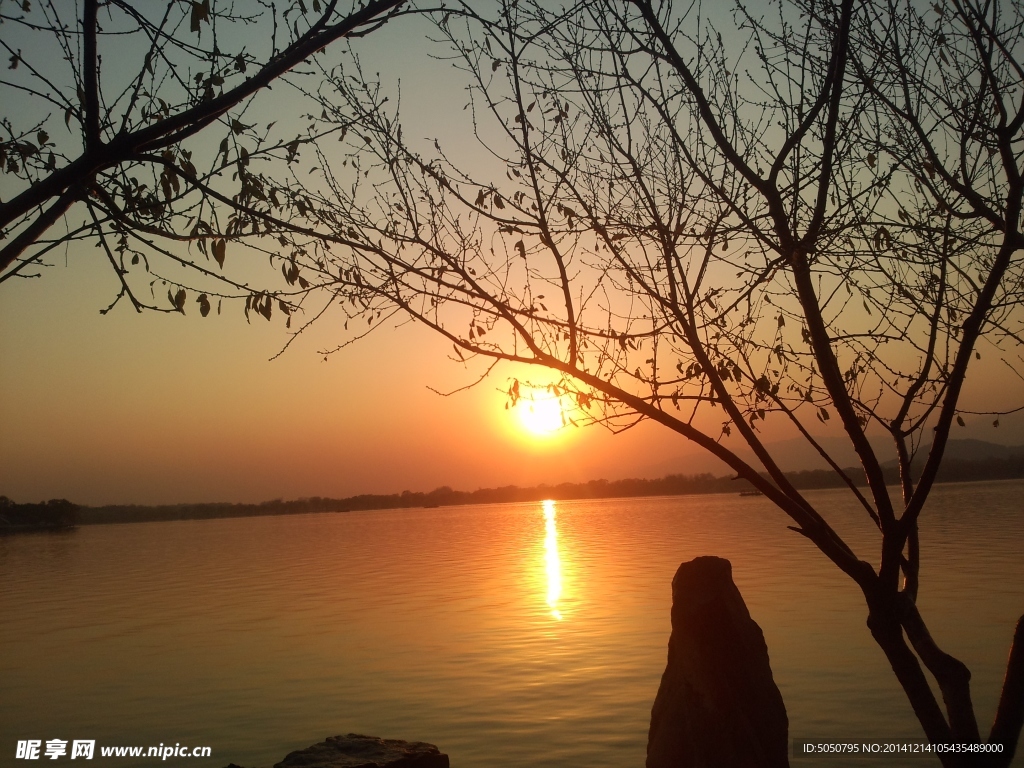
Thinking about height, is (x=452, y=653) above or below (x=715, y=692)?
below

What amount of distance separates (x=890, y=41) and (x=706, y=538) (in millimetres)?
33363

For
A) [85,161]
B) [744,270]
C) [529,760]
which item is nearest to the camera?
[85,161]

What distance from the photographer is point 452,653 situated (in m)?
14.7

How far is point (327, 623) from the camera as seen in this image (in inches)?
725

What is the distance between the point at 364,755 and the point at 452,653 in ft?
24.5

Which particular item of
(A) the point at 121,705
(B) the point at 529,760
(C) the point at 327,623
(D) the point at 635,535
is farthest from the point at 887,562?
(D) the point at 635,535

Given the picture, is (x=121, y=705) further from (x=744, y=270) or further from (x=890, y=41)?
(x=890, y=41)

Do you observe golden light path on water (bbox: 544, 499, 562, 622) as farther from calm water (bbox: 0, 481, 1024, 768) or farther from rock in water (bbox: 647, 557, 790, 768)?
rock in water (bbox: 647, 557, 790, 768)

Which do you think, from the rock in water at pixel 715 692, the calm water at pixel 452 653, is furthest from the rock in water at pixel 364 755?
the rock in water at pixel 715 692

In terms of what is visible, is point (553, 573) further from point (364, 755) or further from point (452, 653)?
point (364, 755)

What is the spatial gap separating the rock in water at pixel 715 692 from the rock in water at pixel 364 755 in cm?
194

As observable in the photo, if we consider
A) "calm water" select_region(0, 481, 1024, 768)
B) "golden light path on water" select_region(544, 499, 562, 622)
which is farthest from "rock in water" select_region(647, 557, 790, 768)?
"golden light path on water" select_region(544, 499, 562, 622)

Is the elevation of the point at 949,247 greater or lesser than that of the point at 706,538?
greater

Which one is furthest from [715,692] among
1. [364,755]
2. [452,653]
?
[452,653]
